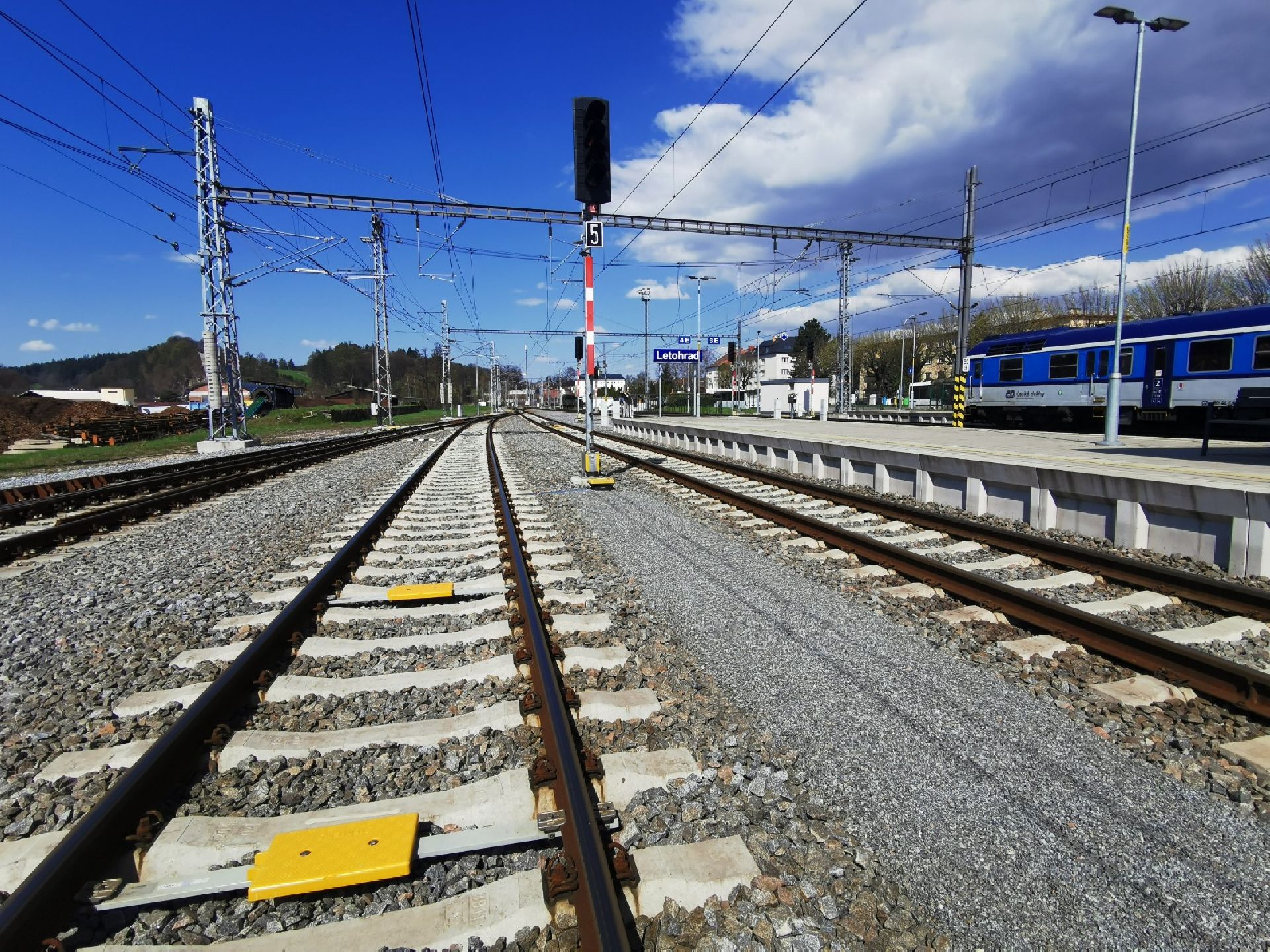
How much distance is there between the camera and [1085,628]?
14.4 feet

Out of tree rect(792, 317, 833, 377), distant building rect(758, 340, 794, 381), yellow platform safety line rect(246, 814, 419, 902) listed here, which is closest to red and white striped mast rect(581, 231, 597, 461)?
yellow platform safety line rect(246, 814, 419, 902)

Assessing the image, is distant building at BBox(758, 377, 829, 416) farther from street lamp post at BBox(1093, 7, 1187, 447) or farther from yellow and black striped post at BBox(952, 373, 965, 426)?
street lamp post at BBox(1093, 7, 1187, 447)

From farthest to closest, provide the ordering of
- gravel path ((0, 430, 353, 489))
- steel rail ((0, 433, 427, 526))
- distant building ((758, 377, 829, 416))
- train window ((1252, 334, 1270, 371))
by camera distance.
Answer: distant building ((758, 377, 829, 416)), train window ((1252, 334, 1270, 371)), gravel path ((0, 430, 353, 489)), steel rail ((0, 433, 427, 526))

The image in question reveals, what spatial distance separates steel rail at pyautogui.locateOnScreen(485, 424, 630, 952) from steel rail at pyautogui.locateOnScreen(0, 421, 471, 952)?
4.95ft

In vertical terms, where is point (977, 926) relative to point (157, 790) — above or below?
below

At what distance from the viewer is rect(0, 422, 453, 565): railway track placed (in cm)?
820

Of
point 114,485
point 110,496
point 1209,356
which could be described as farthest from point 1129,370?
point 114,485

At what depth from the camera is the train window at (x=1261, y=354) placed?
1691 cm

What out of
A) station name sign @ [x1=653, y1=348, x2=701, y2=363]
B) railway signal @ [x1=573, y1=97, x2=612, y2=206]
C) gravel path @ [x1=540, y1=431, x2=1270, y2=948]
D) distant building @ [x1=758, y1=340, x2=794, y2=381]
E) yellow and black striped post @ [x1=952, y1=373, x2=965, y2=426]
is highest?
distant building @ [x1=758, y1=340, x2=794, y2=381]

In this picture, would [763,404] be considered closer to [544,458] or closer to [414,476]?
[544,458]

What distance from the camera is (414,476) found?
13.2 metres

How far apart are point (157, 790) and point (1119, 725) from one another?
441 cm

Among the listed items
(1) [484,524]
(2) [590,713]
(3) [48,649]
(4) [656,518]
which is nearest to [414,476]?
(1) [484,524]

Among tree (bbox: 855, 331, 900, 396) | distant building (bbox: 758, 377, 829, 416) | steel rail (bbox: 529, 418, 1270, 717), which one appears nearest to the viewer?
steel rail (bbox: 529, 418, 1270, 717)
